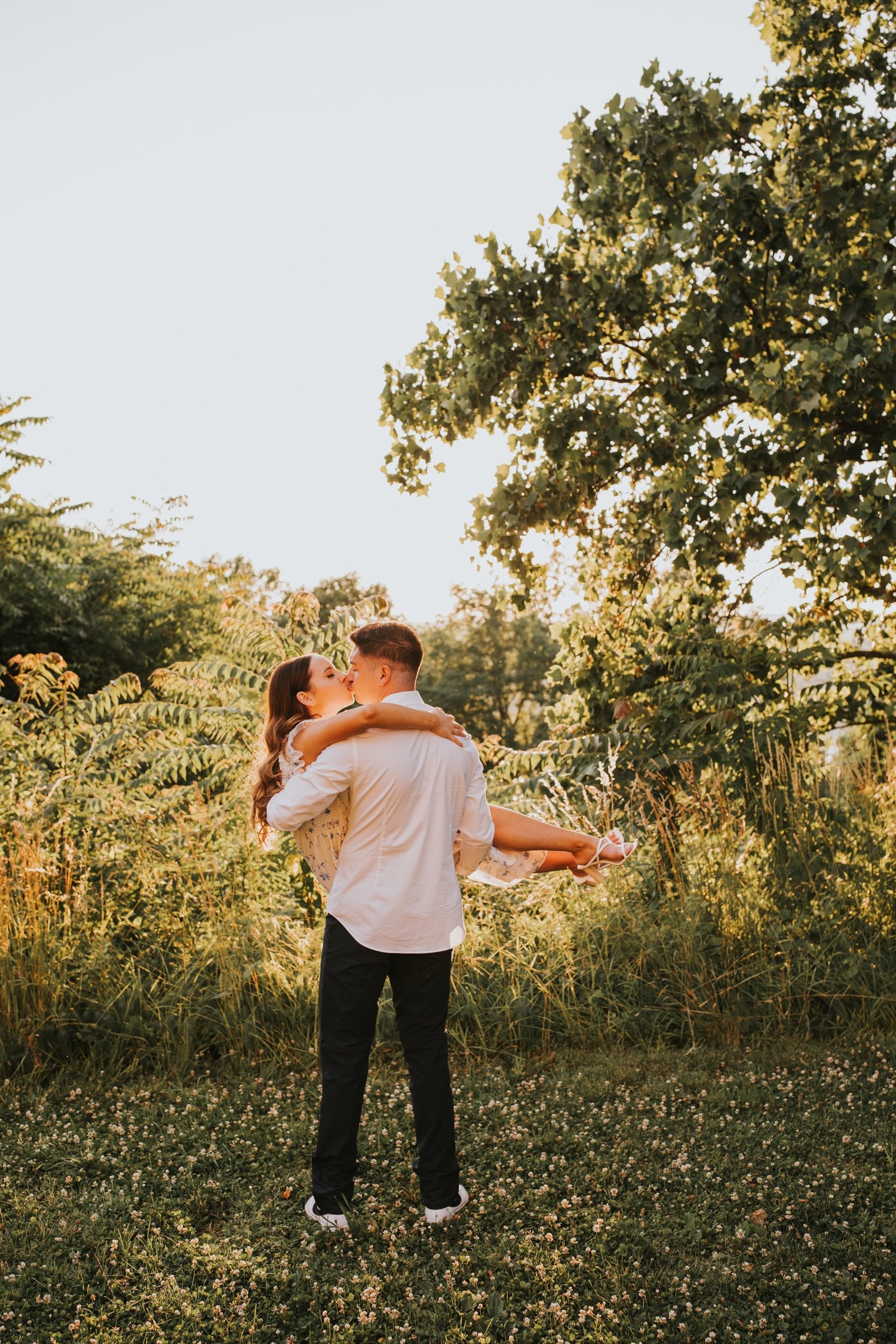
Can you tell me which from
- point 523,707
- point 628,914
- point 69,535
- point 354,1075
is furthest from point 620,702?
point 523,707

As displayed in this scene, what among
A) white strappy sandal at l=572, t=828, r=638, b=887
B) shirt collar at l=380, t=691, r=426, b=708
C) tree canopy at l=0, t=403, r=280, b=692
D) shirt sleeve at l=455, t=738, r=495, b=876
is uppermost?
tree canopy at l=0, t=403, r=280, b=692

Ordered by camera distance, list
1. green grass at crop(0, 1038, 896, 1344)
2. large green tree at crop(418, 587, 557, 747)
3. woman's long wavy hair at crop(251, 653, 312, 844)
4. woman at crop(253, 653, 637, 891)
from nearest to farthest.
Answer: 1. green grass at crop(0, 1038, 896, 1344)
2. woman at crop(253, 653, 637, 891)
3. woman's long wavy hair at crop(251, 653, 312, 844)
4. large green tree at crop(418, 587, 557, 747)

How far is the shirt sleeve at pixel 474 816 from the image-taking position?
3.85 meters

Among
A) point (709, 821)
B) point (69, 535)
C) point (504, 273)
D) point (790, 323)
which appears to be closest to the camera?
point (709, 821)

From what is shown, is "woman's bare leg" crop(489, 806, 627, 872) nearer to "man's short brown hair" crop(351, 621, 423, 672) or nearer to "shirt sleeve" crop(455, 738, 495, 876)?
"shirt sleeve" crop(455, 738, 495, 876)

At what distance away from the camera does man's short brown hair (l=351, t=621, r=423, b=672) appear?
3787 mm

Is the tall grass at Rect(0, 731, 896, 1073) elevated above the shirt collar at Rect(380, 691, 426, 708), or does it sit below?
below

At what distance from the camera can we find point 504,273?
8055mm

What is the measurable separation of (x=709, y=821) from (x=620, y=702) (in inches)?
72.0

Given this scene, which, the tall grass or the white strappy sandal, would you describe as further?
the tall grass

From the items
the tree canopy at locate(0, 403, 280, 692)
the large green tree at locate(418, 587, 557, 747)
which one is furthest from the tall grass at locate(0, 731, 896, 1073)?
the large green tree at locate(418, 587, 557, 747)

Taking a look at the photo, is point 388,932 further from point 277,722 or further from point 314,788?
point 277,722

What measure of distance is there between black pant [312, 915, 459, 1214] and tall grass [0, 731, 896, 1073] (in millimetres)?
1792

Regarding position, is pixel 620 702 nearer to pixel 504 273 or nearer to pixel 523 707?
pixel 504 273
